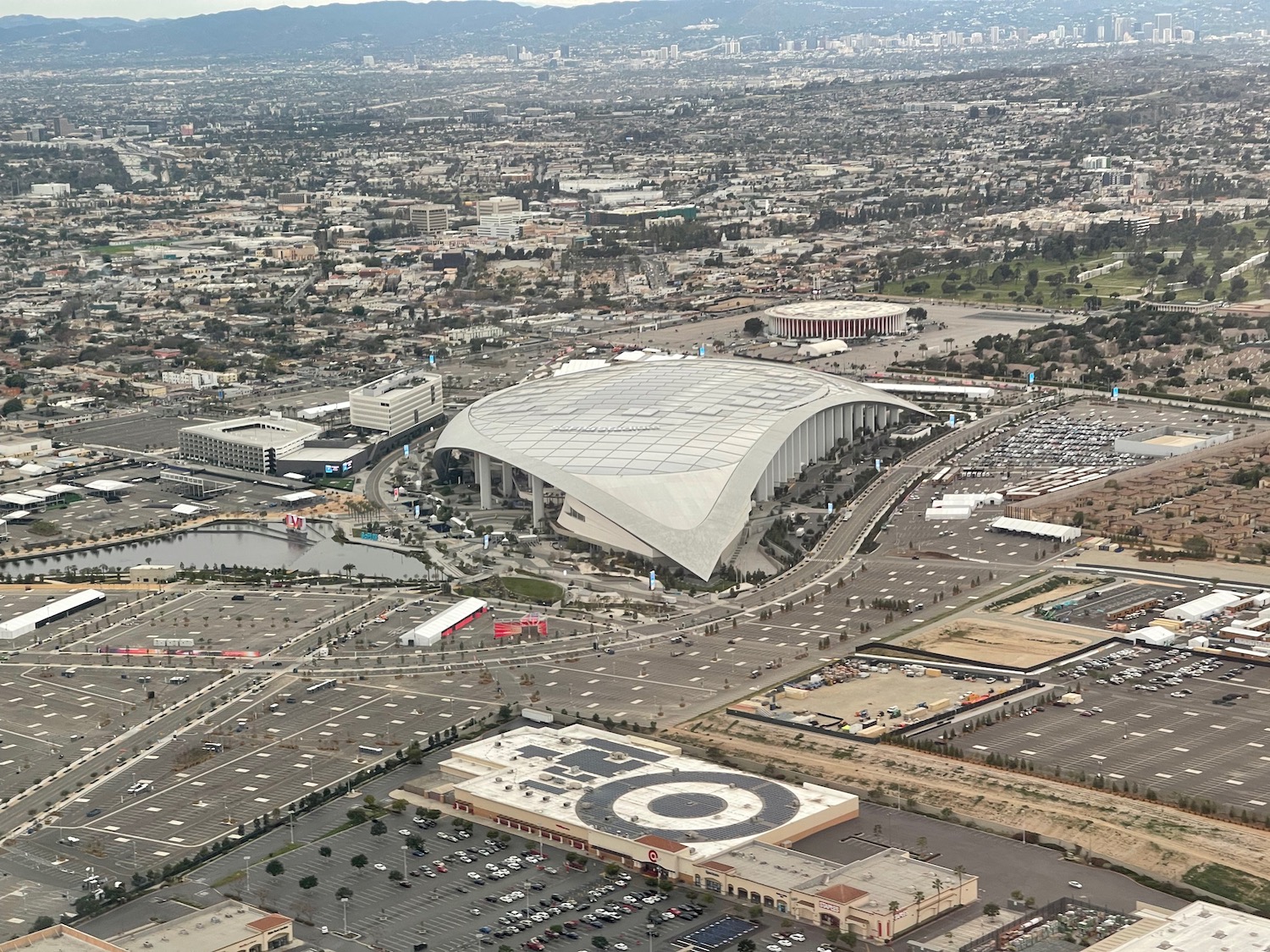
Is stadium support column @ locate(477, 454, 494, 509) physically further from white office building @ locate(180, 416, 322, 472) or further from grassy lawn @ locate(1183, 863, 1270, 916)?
grassy lawn @ locate(1183, 863, 1270, 916)

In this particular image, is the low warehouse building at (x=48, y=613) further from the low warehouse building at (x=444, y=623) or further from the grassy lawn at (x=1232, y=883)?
the grassy lawn at (x=1232, y=883)

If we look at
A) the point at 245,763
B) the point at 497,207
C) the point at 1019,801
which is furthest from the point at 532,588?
the point at 497,207

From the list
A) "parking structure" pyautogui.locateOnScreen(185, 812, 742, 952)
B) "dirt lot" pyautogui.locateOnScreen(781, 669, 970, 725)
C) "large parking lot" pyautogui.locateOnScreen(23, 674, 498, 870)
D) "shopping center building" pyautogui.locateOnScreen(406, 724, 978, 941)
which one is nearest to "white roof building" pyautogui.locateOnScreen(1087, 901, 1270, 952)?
"shopping center building" pyautogui.locateOnScreen(406, 724, 978, 941)

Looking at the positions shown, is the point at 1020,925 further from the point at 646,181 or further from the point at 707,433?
the point at 646,181

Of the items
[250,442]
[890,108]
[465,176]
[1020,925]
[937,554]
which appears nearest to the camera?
[1020,925]

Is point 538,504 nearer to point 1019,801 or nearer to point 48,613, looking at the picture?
point 48,613

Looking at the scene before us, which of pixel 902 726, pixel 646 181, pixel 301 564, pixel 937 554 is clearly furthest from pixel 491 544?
pixel 646 181
